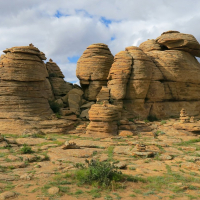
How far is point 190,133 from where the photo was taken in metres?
18.6

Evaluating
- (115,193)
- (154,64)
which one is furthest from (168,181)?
(154,64)

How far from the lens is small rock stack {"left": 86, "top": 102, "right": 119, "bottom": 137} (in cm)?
1780

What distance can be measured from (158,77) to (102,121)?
31.2 ft

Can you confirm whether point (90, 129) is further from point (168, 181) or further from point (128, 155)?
point (168, 181)

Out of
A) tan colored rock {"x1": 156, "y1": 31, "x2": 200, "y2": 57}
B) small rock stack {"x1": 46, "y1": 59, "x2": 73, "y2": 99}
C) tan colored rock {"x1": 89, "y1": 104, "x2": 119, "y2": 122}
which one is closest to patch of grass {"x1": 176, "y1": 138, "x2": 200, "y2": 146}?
tan colored rock {"x1": 89, "y1": 104, "x2": 119, "y2": 122}

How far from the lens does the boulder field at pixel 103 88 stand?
60.4 ft

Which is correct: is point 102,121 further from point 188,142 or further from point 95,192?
point 95,192

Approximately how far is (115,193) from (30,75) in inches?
578

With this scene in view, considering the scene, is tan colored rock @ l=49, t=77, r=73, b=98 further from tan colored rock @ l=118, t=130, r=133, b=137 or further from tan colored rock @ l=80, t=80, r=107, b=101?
tan colored rock @ l=118, t=130, r=133, b=137

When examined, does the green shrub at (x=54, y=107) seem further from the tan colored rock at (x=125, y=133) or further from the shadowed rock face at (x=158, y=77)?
the tan colored rock at (x=125, y=133)

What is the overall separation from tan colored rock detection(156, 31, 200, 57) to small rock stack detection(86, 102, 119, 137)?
40.4ft

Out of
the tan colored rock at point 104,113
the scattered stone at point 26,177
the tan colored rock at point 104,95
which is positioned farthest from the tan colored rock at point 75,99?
the scattered stone at point 26,177

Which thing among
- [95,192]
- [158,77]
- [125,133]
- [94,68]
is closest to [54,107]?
[94,68]

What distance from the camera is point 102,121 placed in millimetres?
18031
